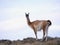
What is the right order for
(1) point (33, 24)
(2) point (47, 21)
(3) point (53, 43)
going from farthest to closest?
(1) point (33, 24) < (2) point (47, 21) < (3) point (53, 43)

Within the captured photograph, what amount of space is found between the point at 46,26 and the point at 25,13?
11.0ft

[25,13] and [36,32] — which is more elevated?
[25,13]

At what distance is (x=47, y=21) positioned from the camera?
2597 cm

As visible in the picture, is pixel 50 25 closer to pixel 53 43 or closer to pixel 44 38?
pixel 44 38

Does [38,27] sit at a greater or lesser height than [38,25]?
lesser

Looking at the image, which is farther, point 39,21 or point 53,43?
point 39,21

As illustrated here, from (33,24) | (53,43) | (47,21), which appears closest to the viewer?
(53,43)

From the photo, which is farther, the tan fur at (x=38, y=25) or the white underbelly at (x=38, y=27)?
the white underbelly at (x=38, y=27)

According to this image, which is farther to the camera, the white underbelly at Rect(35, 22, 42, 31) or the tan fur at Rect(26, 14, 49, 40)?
the white underbelly at Rect(35, 22, 42, 31)

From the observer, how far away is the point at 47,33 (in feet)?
86.7

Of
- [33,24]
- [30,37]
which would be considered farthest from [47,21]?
[30,37]

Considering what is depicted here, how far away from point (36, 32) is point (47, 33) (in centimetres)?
123

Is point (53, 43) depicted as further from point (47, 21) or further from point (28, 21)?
point (28, 21)

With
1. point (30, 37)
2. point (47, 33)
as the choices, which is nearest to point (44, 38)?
point (47, 33)
